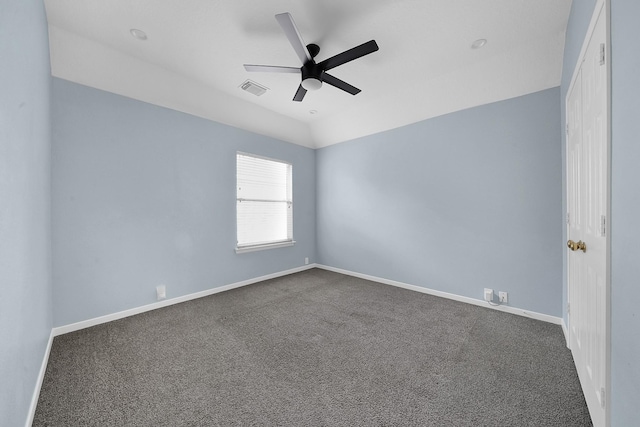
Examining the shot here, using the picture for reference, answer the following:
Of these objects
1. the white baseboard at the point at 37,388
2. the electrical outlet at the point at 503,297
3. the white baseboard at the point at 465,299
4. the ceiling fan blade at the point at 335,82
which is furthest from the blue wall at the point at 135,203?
the electrical outlet at the point at 503,297

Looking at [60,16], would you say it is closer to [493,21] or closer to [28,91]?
[28,91]

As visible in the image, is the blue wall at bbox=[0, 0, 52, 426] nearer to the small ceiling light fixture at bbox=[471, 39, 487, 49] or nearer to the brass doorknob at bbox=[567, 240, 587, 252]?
the brass doorknob at bbox=[567, 240, 587, 252]

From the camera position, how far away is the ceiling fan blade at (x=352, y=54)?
2.05 m

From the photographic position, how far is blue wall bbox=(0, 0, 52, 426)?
1093 mm

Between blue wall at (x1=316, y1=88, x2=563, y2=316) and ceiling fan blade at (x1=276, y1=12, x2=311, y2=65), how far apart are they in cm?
225

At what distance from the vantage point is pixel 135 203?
9.71 ft

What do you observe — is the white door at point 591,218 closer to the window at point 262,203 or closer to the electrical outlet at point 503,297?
the electrical outlet at point 503,297

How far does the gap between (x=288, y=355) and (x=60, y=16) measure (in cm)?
355

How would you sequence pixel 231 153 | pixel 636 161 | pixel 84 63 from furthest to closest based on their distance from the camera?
pixel 231 153, pixel 84 63, pixel 636 161

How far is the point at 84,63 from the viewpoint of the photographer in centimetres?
251

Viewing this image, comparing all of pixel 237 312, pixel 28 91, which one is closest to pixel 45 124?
pixel 28 91

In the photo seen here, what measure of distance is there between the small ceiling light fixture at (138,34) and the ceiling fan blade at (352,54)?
171cm

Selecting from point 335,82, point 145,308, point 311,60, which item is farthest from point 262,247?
point 311,60

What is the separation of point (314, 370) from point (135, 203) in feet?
9.11
